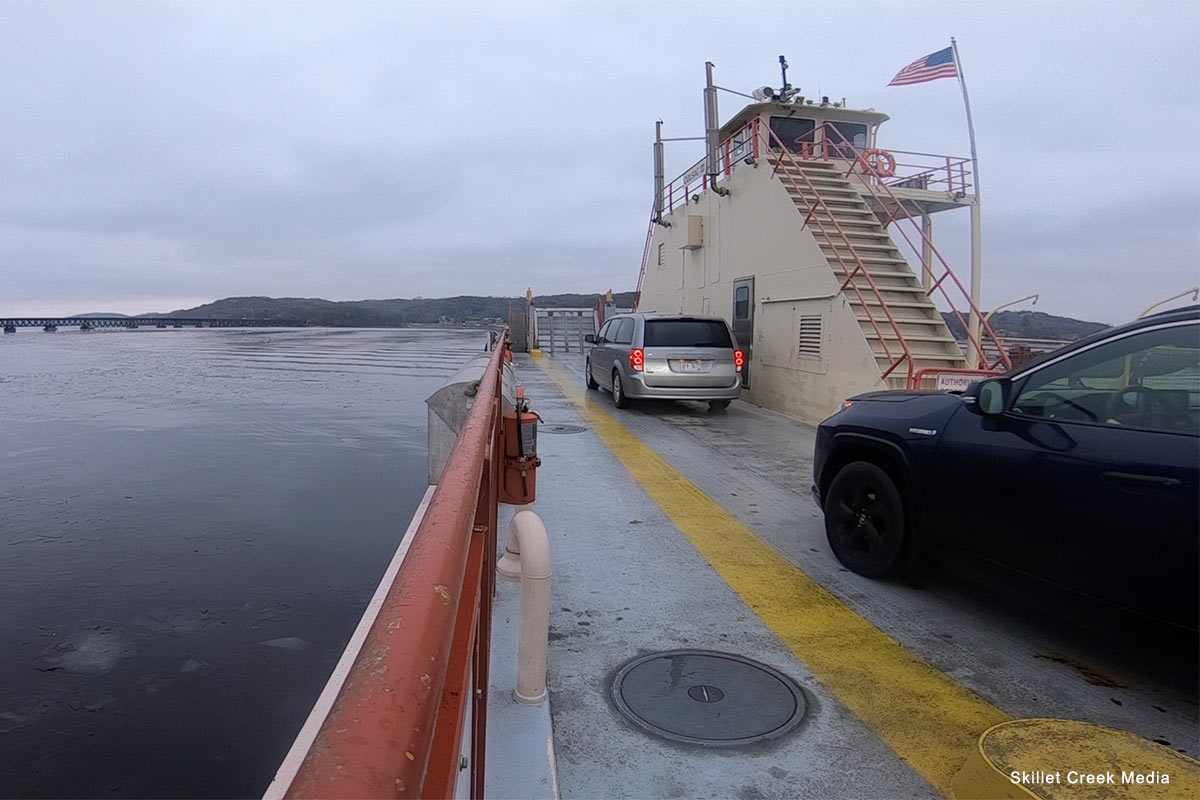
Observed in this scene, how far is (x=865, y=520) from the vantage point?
4.71 m

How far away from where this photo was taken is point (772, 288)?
40.1 feet

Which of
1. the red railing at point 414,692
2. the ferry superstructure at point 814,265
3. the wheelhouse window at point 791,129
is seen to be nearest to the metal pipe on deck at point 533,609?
the red railing at point 414,692

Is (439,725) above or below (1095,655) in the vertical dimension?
above

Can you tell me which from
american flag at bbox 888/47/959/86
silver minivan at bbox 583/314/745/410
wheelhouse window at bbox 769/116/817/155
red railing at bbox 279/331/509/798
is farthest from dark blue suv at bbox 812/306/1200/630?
wheelhouse window at bbox 769/116/817/155

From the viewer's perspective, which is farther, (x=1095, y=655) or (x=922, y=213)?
(x=922, y=213)

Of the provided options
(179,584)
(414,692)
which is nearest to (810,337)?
(179,584)

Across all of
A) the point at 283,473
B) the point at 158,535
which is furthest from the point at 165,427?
the point at 158,535

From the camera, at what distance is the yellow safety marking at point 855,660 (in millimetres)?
3014

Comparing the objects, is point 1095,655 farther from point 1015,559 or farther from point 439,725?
point 439,725

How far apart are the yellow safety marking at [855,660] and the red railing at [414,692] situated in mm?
1935

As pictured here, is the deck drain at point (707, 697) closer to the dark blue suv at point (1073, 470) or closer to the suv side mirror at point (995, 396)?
the dark blue suv at point (1073, 470)

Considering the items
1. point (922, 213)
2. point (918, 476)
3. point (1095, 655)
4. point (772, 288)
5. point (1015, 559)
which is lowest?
point (1095, 655)

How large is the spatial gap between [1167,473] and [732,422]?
8.29 metres

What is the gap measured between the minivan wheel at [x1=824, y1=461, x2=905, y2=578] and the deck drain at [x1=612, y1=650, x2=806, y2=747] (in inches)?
53.2
